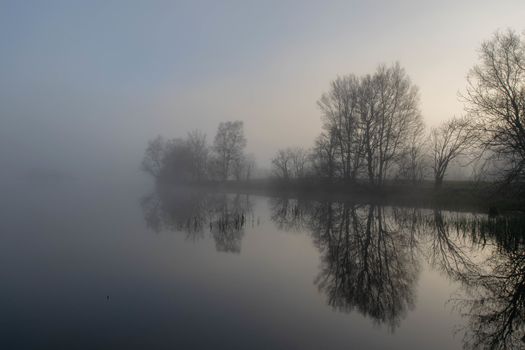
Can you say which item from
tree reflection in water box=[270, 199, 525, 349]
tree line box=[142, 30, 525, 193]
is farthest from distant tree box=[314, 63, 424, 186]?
tree reflection in water box=[270, 199, 525, 349]

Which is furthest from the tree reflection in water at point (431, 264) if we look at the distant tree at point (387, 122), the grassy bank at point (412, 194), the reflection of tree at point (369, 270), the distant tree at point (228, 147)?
the distant tree at point (228, 147)

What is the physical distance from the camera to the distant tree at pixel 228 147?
67250 millimetres

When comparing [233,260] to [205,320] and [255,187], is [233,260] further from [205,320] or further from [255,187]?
[255,187]

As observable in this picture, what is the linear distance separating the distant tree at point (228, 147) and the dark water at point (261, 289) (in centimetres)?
5208

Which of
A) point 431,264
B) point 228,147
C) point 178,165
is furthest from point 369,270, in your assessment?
point 178,165

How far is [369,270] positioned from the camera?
31.7 ft

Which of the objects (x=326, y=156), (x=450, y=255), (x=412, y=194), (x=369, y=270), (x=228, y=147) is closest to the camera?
(x=369, y=270)

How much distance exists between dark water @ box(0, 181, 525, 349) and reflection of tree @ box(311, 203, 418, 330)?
4 centimetres

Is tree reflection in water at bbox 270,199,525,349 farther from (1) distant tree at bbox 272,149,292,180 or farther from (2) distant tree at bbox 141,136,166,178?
(2) distant tree at bbox 141,136,166,178

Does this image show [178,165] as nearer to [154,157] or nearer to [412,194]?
[154,157]

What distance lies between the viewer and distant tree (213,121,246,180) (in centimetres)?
6725

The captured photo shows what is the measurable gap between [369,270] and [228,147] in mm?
58961

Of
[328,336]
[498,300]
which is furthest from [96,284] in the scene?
[498,300]

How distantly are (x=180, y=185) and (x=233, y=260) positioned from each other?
234ft
